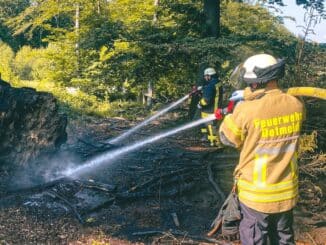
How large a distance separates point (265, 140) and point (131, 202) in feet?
11.5

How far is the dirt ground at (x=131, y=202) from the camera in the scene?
5.26 meters

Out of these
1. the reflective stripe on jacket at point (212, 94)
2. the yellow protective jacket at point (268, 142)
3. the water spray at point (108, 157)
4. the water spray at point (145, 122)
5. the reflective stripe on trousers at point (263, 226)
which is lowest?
the water spray at point (145, 122)

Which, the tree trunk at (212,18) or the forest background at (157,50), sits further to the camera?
the tree trunk at (212,18)

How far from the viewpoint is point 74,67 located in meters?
17.7

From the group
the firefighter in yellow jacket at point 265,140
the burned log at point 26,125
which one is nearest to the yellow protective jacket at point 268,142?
the firefighter in yellow jacket at point 265,140

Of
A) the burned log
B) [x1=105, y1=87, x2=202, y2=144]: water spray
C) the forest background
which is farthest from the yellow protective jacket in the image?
[x1=105, y1=87, x2=202, y2=144]: water spray

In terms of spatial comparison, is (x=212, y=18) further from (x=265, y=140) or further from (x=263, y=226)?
(x=263, y=226)

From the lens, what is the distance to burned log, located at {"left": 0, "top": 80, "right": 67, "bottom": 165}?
7.27 metres

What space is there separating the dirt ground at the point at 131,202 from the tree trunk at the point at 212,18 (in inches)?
159

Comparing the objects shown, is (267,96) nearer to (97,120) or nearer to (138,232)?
(138,232)

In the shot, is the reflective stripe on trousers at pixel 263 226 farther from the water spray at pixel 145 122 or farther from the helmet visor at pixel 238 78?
the water spray at pixel 145 122

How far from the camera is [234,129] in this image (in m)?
3.22

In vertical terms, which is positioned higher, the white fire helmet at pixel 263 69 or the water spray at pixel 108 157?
the white fire helmet at pixel 263 69

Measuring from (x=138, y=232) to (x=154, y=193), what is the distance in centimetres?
120
